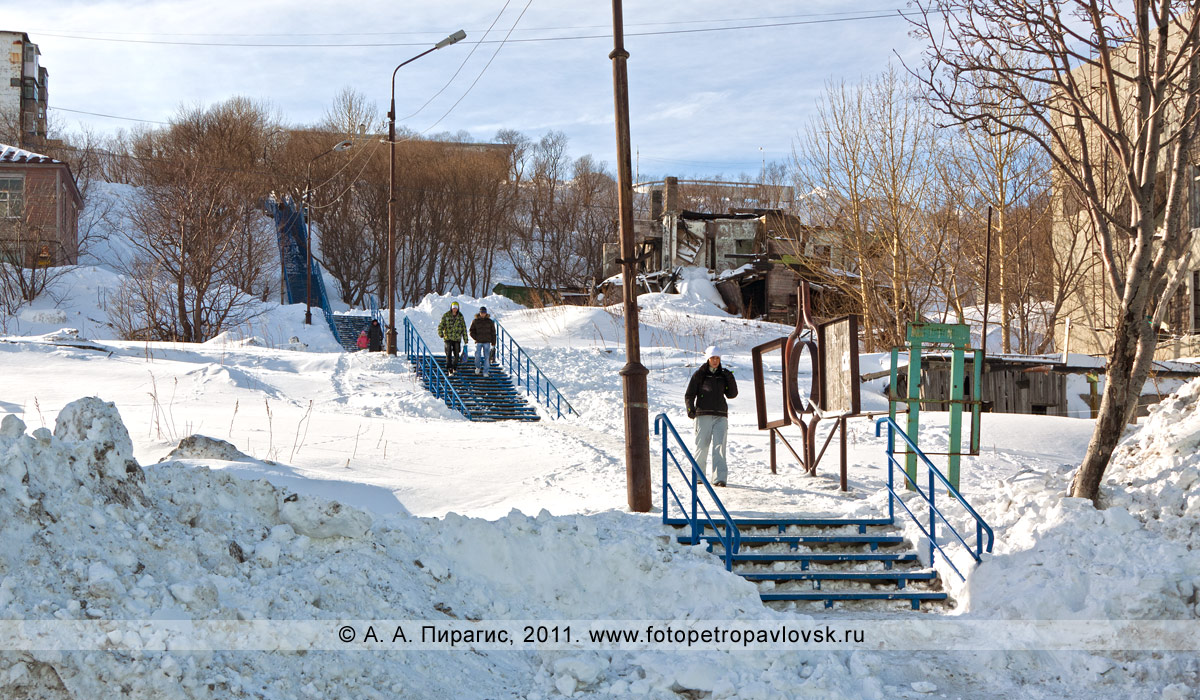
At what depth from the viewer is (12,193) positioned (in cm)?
3738

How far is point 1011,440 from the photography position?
1316 centimetres

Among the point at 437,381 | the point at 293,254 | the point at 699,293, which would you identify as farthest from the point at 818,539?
the point at 293,254

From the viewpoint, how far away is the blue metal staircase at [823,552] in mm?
7266

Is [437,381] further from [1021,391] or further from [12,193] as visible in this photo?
[12,193]

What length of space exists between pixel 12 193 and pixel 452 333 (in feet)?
88.3

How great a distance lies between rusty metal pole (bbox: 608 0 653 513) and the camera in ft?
28.4

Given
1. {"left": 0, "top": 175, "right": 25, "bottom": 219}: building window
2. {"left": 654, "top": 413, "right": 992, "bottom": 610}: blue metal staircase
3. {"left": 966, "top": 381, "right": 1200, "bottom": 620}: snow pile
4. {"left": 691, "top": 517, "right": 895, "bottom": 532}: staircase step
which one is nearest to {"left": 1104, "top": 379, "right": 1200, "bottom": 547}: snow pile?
{"left": 966, "top": 381, "right": 1200, "bottom": 620}: snow pile

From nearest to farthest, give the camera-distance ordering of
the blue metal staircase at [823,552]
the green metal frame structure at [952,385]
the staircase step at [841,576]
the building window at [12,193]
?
1. the blue metal staircase at [823,552]
2. the staircase step at [841,576]
3. the green metal frame structure at [952,385]
4. the building window at [12,193]

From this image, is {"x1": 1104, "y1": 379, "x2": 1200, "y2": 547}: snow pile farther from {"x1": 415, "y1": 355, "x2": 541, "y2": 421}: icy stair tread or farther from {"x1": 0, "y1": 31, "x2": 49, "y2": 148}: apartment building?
{"x1": 0, "y1": 31, "x2": 49, "y2": 148}: apartment building

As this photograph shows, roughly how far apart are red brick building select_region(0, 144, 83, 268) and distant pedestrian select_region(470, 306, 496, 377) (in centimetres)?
2357

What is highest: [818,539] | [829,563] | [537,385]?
[537,385]

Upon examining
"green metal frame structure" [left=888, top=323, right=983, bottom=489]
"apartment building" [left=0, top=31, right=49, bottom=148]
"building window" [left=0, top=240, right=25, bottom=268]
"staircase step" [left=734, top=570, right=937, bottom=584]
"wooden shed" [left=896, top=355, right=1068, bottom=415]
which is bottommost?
"staircase step" [left=734, top=570, right=937, bottom=584]

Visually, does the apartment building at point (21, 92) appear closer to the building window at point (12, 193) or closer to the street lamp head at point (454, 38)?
the building window at point (12, 193)

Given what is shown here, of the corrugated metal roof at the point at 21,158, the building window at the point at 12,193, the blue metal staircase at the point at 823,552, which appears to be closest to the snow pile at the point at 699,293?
the blue metal staircase at the point at 823,552
